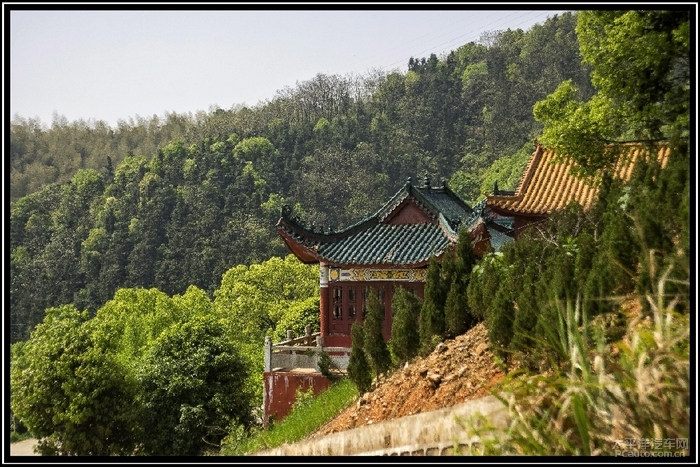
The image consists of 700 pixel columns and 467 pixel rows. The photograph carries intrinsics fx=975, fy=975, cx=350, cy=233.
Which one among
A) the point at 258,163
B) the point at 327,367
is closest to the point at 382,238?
the point at 327,367

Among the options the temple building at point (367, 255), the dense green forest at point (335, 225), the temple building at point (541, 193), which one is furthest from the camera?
the temple building at point (367, 255)

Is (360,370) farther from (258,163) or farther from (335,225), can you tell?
(258,163)

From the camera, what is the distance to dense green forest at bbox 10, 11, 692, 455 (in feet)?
21.4

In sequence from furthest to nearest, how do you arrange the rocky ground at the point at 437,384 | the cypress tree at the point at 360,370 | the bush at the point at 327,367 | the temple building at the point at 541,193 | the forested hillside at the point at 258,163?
the forested hillside at the point at 258,163
the bush at the point at 327,367
the temple building at the point at 541,193
the cypress tree at the point at 360,370
the rocky ground at the point at 437,384

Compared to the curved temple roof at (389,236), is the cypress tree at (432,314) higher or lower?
lower

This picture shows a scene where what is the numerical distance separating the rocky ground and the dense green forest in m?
0.37

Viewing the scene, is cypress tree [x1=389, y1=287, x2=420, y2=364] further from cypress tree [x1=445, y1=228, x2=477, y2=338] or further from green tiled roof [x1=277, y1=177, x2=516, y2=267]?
green tiled roof [x1=277, y1=177, x2=516, y2=267]

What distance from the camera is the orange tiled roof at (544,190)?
44.4 ft

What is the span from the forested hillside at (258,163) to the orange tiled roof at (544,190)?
2457 centimetres

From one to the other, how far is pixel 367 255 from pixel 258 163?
4052 cm

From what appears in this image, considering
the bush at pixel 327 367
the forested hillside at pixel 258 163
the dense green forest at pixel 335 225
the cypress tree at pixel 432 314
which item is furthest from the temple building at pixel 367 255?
the forested hillside at pixel 258 163

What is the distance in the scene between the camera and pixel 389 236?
16344 mm

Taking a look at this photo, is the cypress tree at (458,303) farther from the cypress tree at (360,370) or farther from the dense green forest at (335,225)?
the cypress tree at (360,370)

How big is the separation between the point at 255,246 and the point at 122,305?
57.2 feet
